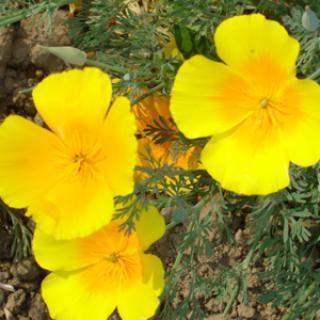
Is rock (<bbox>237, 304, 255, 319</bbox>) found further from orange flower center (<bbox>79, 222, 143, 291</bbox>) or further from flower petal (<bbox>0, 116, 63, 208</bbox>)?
flower petal (<bbox>0, 116, 63, 208</bbox>)

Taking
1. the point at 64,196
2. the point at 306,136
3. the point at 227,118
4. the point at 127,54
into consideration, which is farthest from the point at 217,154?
the point at 127,54

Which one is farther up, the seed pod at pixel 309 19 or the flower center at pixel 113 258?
the seed pod at pixel 309 19

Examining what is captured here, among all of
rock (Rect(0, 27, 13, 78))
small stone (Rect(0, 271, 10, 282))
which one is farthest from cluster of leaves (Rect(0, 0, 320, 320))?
small stone (Rect(0, 271, 10, 282))

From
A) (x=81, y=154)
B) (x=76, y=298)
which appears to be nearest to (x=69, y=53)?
(x=81, y=154)

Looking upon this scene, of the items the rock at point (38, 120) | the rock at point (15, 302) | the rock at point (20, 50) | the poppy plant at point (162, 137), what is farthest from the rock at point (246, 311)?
the rock at point (20, 50)

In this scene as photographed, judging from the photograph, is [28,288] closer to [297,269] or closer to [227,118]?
[297,269]

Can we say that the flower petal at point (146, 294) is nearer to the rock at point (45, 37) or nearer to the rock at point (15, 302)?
the rock at point (15, 302)

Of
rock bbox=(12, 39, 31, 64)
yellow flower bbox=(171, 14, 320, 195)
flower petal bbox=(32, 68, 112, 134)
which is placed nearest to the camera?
yellow flower bbox=(171, 14, 320, 195)
